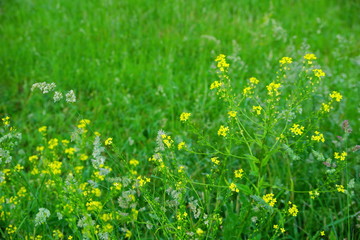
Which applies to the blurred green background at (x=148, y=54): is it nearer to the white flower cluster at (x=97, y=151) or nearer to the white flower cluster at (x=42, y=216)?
the white flower cluster at (x=97, y=151)

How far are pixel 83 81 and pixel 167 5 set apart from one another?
71.7 inches

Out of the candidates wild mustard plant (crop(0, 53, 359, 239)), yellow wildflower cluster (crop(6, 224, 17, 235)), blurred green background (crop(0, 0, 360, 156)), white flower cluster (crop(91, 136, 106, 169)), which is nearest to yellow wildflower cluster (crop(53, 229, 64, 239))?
wild mustard plant (crop(0, 53, 359, 239))

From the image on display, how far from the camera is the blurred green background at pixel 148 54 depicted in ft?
11.6

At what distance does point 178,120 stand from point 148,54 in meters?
1.30

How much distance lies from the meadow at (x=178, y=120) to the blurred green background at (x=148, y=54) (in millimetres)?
20

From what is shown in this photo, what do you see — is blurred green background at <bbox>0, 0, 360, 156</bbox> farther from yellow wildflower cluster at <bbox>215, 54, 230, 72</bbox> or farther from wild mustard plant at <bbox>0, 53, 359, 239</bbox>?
yellow wildflower cluster at <bbox>215, 54, 230, 72</bbox>

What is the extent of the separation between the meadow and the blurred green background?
0.02 metres

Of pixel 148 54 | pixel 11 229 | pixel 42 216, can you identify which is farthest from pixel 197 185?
pixel 148 54

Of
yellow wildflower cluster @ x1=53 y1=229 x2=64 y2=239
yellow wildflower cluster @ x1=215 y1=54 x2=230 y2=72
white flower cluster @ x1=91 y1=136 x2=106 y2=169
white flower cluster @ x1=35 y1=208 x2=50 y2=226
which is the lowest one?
yellow wildflower cluster @ x1=53 y1=229 x2=64 y2=239

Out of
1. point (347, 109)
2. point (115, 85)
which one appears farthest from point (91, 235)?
point (347, 109)

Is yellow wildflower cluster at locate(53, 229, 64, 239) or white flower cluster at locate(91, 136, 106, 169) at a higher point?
white flower cluster at locate(91, 136, 106, 169)

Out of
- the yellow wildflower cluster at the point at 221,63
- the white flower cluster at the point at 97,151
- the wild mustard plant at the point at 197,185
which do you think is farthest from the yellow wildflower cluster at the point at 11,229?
the yellow wildflower cluster at the point at 221,63

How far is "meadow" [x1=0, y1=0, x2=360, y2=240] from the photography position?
2.04 metres

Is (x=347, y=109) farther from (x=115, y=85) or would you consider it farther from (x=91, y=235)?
(x=91, y=235)
